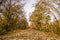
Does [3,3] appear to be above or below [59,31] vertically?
above

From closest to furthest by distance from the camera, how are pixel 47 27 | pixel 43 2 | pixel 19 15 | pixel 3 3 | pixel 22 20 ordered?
pixel 43 2, pixel 47 27, pixel 3 3, pixel 19 15, pixel 22 20

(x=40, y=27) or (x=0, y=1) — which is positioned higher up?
(x=0, y=1)

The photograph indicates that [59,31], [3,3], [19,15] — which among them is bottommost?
[59,31]

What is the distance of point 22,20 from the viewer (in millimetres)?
28828

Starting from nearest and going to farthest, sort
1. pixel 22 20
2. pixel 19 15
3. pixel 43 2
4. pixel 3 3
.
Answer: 1. pixel 43 2
2. pixel 3 3
3. pixel 19 15
4. pixel 22 20

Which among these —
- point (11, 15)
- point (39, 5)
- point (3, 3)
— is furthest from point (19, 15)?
point (39, 5)

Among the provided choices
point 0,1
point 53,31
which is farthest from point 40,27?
point 0,1

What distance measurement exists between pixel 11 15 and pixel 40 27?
17.2 ft

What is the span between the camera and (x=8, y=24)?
2442 centimetres

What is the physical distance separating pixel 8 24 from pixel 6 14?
5.46 feet

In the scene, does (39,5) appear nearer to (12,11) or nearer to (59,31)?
(59,31)

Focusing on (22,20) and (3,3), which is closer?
(3,3)

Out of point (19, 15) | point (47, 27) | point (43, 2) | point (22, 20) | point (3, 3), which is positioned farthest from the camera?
point (22, 20)

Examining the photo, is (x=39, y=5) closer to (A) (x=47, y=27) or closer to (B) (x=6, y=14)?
(A) (x=47, y=27)
